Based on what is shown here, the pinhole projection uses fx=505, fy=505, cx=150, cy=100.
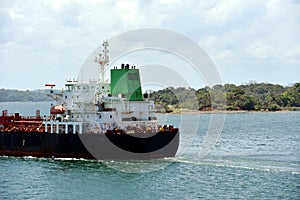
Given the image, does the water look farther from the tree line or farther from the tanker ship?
the tree line

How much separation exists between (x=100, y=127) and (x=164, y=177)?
8.78 m

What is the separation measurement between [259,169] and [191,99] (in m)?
102

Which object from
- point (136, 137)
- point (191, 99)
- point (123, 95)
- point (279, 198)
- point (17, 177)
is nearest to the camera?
point (279, 198)

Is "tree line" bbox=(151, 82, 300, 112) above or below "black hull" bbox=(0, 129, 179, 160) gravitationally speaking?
above

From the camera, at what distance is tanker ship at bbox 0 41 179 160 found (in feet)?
118

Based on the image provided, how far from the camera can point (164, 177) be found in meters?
31.0

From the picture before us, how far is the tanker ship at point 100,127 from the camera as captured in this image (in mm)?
35938

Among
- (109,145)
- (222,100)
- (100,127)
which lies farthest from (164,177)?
(222,100)

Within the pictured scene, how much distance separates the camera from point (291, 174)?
30141mm

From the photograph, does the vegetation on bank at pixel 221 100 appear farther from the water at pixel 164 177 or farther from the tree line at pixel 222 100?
the water at pixel 164 177

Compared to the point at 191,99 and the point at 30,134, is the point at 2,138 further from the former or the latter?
the point at 191,99

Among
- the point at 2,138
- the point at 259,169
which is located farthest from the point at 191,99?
the point at 259,169

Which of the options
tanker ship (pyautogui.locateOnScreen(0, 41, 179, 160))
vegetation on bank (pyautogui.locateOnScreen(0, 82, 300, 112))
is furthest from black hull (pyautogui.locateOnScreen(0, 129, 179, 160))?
vegetation on bank (pyautogui.locateOnScreen(0, 82, 300, 112))

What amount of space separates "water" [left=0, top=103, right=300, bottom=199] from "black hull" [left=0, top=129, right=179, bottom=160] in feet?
2.35
